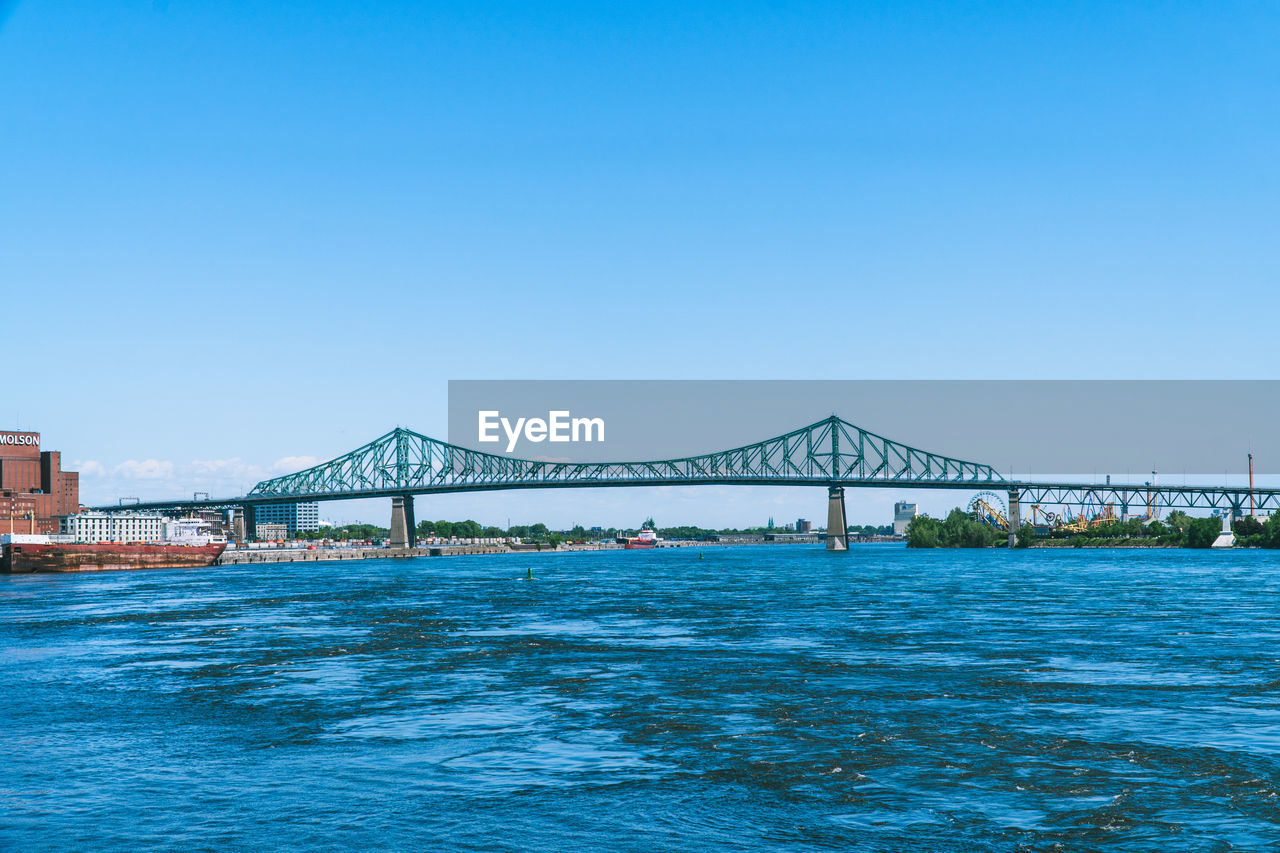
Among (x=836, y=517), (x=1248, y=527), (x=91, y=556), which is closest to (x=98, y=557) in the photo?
(x=91, y=556)

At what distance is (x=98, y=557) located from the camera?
400ft

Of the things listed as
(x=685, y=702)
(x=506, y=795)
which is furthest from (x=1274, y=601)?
(x=506, y=795)

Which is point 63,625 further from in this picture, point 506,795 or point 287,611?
point 506,795

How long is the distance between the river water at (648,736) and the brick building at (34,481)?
510ft

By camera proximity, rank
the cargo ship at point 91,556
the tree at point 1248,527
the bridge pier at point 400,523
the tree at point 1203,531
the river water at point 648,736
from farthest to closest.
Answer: the bridge pier at point 400,523 < the tree at point 1203,531 < the tree at point 1248,527 < the cargo ship at point 91,556 < the river water at point 648,736

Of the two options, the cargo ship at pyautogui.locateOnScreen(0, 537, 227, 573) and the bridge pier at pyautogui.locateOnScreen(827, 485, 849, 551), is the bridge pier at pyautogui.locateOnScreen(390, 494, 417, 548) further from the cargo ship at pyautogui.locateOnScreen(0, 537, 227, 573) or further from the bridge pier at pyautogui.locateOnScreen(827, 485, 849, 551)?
the bridge pier at pyautogui.locateOnScreen(827, 485, 849, 551)

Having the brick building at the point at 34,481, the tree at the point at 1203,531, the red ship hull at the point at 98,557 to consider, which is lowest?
the tree at the point at 1203,531

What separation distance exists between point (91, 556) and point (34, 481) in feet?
260

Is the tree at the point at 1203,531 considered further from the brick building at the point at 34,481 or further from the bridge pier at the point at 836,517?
the brick building at the point at 34,481

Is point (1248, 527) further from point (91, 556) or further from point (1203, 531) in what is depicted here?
point (91, 556)

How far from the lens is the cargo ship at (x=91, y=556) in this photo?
372ft

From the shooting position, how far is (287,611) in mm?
55875

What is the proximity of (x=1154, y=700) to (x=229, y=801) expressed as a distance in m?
19.8

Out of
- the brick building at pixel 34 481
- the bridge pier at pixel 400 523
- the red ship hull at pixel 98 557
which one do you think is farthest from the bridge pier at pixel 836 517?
the brick building at pixel 34 481
